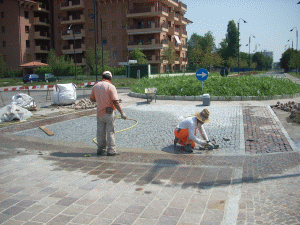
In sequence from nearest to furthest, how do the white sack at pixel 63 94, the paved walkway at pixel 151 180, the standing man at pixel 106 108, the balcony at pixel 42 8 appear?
the paved walkway at pixel 151 180 < the standing man at pixel 106 108 < the white sack at pixel 63 94 < the balcony at pixel 42 8

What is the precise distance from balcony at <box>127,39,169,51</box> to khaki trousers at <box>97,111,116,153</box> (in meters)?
46.3

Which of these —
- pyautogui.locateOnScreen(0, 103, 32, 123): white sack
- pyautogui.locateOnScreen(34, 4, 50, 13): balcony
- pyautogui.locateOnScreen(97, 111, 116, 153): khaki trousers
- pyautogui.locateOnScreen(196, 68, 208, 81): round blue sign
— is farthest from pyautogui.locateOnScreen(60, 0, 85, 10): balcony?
pyautogui.locateOnScreen(97, 111, 116, 153): khaki trousers

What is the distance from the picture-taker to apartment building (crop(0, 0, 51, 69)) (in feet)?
187

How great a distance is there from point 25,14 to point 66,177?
203 feet

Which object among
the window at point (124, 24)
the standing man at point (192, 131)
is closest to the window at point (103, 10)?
the window at point (124, 24)

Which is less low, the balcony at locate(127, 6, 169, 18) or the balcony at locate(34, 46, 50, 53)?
the balcony at locate(127, 6, 169, 18)

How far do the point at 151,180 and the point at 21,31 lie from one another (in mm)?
60401

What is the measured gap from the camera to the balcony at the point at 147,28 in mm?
51675

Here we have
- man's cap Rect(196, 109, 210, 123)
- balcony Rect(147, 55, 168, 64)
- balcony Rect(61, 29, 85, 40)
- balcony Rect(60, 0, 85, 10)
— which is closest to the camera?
man's cap Rect(196, 109, 210, 123)

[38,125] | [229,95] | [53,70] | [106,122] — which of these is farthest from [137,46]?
[106,122]

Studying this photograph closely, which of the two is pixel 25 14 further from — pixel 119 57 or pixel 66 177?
pixel 66 177

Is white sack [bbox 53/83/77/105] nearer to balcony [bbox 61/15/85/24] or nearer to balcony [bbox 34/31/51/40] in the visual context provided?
balcony [bbox 61/15/85/24]

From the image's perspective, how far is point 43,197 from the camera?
4.40 m

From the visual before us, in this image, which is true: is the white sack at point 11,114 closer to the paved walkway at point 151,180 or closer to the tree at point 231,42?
the paved walkway at point 151,180
